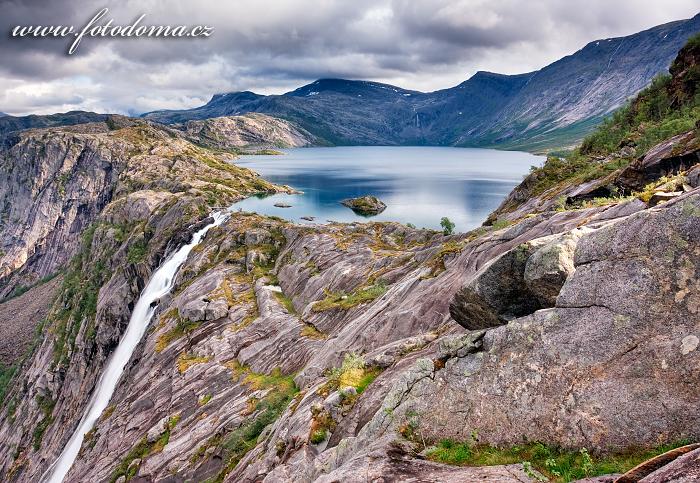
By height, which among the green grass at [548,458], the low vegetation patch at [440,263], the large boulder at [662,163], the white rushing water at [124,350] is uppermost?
the large boulder at [662,163]

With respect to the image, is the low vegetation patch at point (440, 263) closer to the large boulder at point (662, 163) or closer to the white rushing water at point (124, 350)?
the large boulder at point (662, 163)

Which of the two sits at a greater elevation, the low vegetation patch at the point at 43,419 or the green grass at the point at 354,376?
the green grass at the point at 354,376

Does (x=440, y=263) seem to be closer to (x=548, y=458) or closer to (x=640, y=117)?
(x=548, y=458)

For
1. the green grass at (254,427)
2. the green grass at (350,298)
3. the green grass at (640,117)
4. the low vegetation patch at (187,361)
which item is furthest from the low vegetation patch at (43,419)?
the green grass at (640,117)

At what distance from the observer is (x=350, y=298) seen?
41250 mm

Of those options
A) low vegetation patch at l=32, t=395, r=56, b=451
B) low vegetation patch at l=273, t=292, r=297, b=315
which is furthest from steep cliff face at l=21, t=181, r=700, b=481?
low vegetation patch at l=32, t=395, r=56, b=451

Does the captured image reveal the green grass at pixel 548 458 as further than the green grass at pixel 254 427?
No

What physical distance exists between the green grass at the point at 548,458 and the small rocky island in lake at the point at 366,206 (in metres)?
134

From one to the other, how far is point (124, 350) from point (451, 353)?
239 ft

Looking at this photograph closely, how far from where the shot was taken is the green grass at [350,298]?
1459 inches

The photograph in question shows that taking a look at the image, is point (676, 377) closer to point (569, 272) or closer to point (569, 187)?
point (569, 272)

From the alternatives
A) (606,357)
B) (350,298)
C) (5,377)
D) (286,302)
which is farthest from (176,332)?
(5,377)

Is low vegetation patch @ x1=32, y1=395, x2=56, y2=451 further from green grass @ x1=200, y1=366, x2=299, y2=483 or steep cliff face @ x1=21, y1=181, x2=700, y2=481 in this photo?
green grass @ x1=200, y1=366, x2=299, y2=483

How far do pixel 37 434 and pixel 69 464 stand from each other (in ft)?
125
